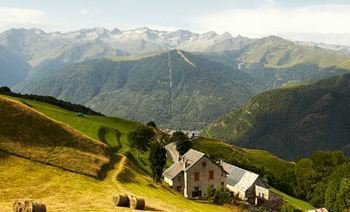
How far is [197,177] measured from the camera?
10838cm

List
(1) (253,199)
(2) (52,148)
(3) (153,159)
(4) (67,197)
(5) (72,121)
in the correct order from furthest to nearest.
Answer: (5) (72,121) → (1) (253,199) → (3) (153,159) → (2) (52,148) → (4) (67,197)

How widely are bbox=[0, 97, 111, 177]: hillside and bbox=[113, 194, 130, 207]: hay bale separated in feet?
58.3

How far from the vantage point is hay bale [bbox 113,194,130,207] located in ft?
178

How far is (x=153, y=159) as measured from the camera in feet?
320

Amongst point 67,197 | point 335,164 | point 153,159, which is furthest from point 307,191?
point 67,197

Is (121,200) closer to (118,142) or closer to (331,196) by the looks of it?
(331,196)

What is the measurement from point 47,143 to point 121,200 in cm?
2701

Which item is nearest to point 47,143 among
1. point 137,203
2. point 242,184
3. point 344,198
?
point 137,203

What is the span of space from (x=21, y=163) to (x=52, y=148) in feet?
27.0

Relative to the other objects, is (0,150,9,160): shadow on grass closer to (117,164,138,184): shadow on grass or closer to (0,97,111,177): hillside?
(0,97,111,177): hillside

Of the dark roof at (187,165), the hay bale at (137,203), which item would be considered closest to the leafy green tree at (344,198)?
the dark roof at (187,165)

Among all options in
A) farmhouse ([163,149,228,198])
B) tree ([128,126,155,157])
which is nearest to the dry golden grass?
farmhouse ([163,149,228,198])

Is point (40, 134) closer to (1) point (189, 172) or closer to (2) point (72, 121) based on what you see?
(1) point (189, 172)

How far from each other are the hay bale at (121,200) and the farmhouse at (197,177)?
53.5 m
